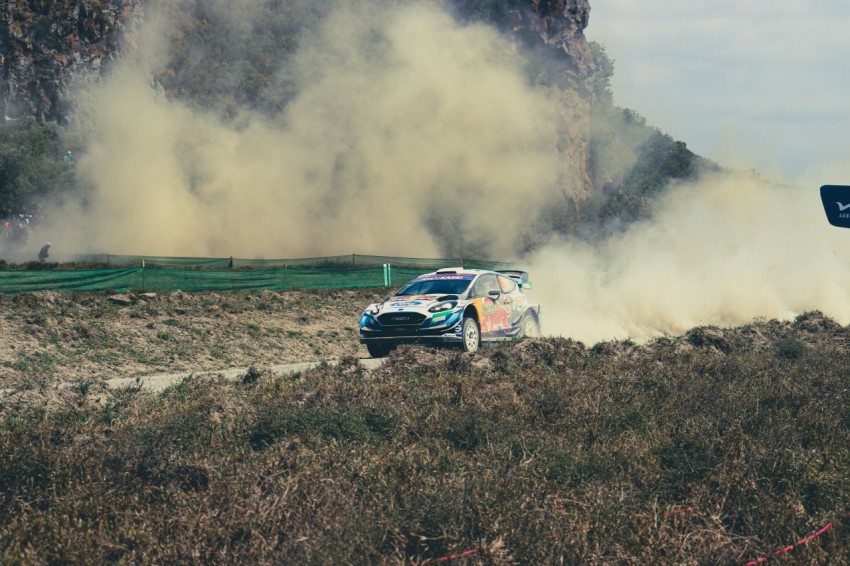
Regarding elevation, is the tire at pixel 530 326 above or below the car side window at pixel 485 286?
below

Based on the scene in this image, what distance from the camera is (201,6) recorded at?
7044 cm

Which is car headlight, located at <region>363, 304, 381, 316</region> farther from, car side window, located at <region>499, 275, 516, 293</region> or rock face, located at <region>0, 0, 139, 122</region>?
rock face, located at <region>0, 0, 139, 122</region>

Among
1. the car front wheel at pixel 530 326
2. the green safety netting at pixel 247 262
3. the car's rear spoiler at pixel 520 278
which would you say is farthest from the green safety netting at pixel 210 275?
the car front wheel at pixel 530 326

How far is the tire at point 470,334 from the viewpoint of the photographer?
17.4 m

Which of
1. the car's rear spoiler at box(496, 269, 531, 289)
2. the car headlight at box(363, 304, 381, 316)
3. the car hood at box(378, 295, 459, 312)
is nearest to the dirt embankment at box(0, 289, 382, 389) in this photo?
the car headlight at box(363, 304, 381, 316)

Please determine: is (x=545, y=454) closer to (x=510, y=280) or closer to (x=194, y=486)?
(x=194, y=486)

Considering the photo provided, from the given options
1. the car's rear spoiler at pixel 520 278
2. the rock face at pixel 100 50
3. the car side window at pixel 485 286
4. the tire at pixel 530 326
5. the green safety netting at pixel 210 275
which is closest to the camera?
the car side window at pixel 485 286

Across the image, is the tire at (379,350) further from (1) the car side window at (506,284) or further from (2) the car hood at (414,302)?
(1) the car side window at (506,284)

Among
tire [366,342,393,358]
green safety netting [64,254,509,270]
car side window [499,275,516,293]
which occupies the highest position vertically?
green safety netting [64,254,509,270]

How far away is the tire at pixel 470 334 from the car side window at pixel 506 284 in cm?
164

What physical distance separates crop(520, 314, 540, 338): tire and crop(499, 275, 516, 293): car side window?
2.44ft

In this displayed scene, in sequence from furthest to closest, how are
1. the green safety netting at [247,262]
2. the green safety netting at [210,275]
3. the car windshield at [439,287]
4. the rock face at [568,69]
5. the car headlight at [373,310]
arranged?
1. the rock face at [568,69]
2. the green safety netting at [247,262]
3. the green safety netting at [210,275]
4. the car windshield at [439,287]
5. the car headlight at [373,310]

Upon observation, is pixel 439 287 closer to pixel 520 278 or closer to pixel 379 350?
pixel 379 350

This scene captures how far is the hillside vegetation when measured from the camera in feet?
19.0
